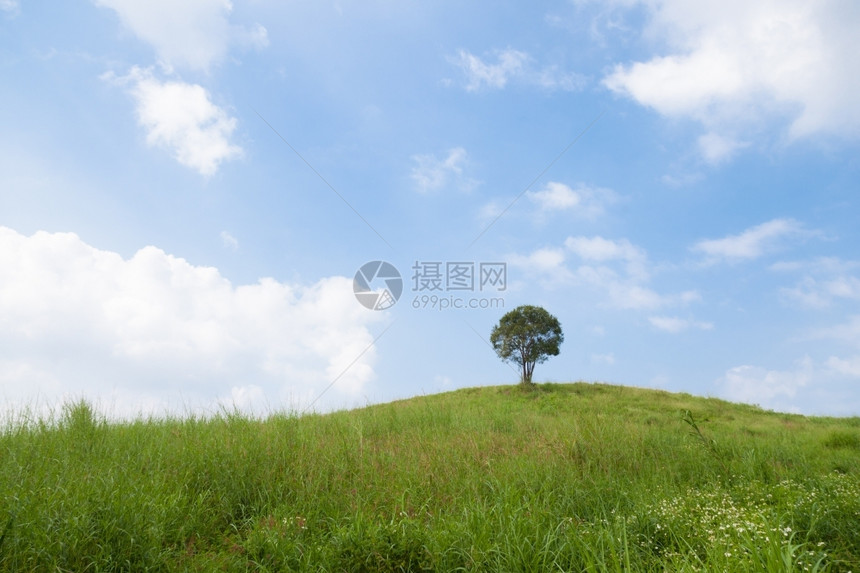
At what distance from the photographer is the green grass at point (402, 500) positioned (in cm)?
374

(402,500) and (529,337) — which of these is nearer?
(402,500)

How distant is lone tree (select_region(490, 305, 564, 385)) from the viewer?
27.0 metres

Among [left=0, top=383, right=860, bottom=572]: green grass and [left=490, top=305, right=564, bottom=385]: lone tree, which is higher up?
[left=490, top=305, right=564, bottom=385]: lone tree

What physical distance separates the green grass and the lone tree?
17564mm

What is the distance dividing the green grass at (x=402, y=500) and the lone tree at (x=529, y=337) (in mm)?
17564

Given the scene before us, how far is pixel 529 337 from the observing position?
2727cm

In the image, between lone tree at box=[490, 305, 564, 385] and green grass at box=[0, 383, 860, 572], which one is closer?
Result: green grass at box=[0, 383, 860, 572]

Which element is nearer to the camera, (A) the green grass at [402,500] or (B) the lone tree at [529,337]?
(A) the green grass at [402,500]

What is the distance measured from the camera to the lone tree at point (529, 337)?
27.0 meters

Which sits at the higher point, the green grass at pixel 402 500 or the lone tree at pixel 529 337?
the lone tree at pixel 529 337

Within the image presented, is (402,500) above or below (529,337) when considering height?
below

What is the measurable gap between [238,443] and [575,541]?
4.55 m

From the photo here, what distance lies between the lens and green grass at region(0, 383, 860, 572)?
12.3 feet

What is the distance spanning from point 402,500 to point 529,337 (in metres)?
23.2
